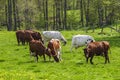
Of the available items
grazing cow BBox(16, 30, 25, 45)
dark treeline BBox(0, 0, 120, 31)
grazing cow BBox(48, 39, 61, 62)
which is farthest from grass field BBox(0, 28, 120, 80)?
dark treeline BBox(0, 0, 120, 31)

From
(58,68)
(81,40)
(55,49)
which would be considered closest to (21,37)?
(81,40)

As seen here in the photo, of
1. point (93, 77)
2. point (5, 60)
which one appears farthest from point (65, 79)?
point (5, 60)

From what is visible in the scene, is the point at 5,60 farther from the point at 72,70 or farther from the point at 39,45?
the point at 72,70

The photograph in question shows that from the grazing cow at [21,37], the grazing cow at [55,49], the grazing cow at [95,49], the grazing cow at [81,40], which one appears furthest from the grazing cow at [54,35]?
the grazing cow at [95,49]

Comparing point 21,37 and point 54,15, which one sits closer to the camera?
point 21,37

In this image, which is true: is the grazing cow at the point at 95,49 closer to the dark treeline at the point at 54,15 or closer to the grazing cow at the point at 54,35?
the grazing cow at the point at 54,35

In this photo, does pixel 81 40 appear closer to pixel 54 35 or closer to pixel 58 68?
pixel 54 35

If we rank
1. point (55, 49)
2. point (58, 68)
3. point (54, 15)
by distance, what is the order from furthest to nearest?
point (54, 15), point (55, 49), point (58, 68)

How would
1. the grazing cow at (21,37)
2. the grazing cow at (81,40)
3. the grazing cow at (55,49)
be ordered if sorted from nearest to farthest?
the grazing cow at (55,49)
the grazing cow at (81,40)
the grazing cow at (21,37)

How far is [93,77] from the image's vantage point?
827 inches

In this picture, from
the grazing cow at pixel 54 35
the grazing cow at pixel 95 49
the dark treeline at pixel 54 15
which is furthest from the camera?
the dark treeline at pixel 54 15

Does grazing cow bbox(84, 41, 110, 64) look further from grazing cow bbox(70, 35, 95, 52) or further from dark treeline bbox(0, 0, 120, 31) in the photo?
dark treeline bbox(0, 0, 120, 31)

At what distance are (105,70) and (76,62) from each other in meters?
4.30

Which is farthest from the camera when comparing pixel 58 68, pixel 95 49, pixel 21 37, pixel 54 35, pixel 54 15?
pixel 54 15
